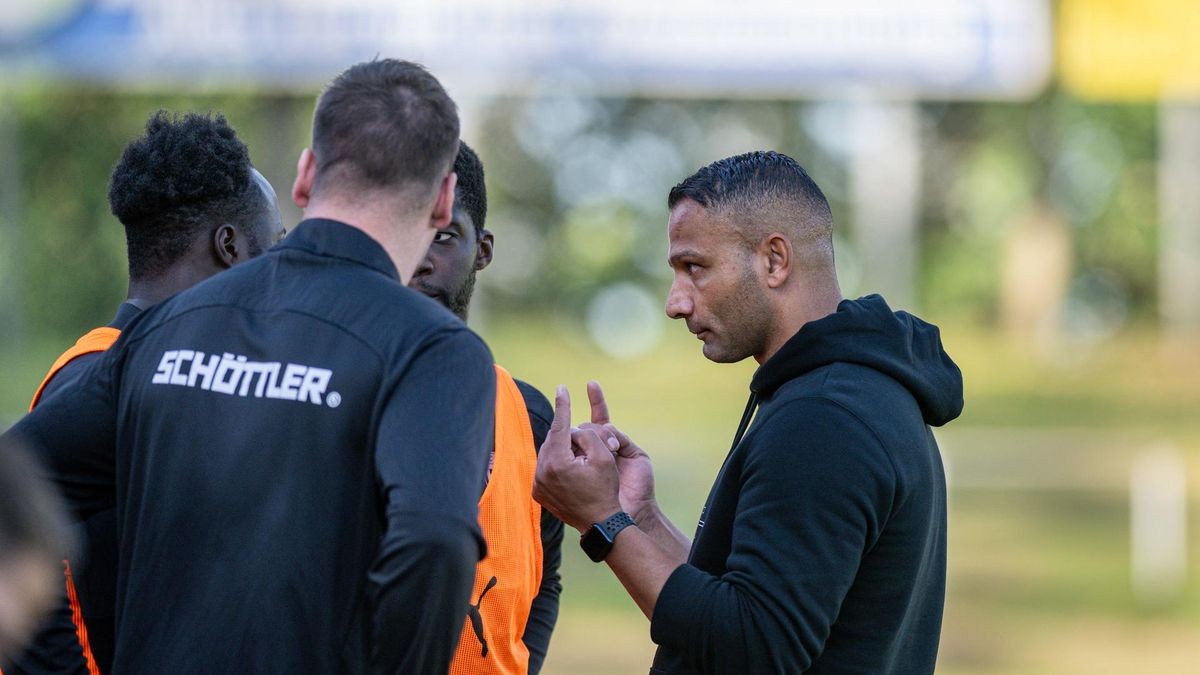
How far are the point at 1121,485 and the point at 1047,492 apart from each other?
1165mm

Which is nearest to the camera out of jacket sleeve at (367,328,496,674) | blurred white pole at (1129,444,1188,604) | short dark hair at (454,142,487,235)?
jacket sleeve at (367,328,496,674)

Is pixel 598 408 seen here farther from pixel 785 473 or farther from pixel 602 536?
pixel 785 473

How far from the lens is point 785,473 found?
278 centimetres

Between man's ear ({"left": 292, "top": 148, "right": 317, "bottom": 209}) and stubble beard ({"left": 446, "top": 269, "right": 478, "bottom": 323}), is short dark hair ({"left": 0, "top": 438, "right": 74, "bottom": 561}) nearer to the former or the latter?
man's ear ({"left": 292, "top": 148, "right": 317, "bottom": 209})

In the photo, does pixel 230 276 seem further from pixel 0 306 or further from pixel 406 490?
pixel 0 306

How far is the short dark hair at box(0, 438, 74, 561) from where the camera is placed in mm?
1698

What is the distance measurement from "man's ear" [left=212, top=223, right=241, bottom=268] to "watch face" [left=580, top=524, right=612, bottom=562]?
94cm

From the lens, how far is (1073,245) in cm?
3256

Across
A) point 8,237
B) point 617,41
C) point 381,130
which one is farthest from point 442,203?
point 8,237

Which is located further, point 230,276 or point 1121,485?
point 1121,485

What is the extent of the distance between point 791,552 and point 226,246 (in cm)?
134

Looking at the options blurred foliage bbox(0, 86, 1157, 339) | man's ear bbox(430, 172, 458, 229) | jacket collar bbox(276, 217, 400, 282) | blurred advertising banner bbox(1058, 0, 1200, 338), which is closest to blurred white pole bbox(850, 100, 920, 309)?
blurred foliage bbox(0, 86, 1157, 339)

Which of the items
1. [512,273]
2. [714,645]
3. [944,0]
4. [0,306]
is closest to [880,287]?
[944,0]

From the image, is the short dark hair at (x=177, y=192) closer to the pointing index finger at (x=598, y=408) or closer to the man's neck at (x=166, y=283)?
the man's neck at (x=166, y=283)
